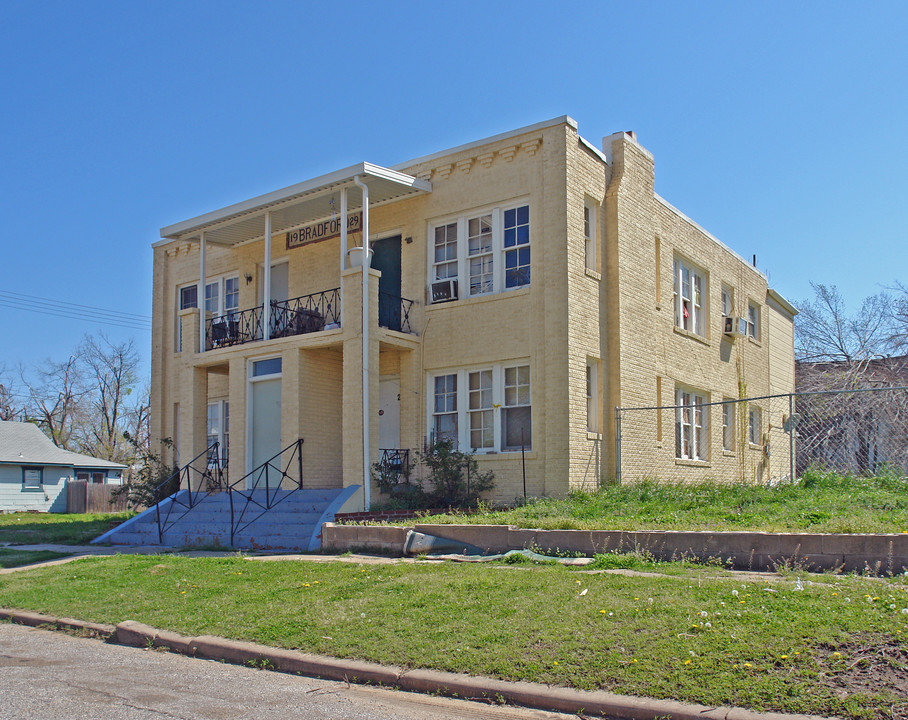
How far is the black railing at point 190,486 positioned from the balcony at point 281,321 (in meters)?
2.53

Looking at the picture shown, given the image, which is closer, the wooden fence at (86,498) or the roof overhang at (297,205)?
the roof overhang at (297,205)

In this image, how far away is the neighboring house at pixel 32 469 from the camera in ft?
131

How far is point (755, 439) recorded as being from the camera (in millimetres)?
24438

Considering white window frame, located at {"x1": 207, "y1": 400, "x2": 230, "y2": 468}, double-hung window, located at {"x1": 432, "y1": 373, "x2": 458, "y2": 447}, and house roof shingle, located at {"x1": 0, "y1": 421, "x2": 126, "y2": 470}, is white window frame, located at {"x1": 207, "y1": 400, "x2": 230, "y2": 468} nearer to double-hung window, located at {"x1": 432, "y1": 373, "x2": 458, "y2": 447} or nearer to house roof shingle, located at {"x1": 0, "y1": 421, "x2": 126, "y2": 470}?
double-hung window, located at {"x1": 432, "y1": 373, "x2": 458, "y2": 447}

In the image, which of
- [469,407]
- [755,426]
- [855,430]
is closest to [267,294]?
[469,407]

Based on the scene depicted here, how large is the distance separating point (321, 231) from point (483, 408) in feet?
20.0

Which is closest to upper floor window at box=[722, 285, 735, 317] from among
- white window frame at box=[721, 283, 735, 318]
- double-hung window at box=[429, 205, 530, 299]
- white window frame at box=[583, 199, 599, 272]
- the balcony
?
white window frame at box=[721, 283, 735, 318]

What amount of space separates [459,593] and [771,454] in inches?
748

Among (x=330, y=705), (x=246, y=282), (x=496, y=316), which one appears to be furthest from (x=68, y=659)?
(x=246, y=282)

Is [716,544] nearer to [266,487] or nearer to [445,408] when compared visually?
[445,408]

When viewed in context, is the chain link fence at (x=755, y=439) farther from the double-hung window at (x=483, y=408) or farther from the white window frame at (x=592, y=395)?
the double-hung window at (x=483, y=408)

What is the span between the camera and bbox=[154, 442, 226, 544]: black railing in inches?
699

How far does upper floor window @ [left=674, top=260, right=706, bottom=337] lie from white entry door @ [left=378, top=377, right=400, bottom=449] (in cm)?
695

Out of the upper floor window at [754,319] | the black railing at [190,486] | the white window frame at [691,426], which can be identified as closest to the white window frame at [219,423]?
the black railing at [190,486]
